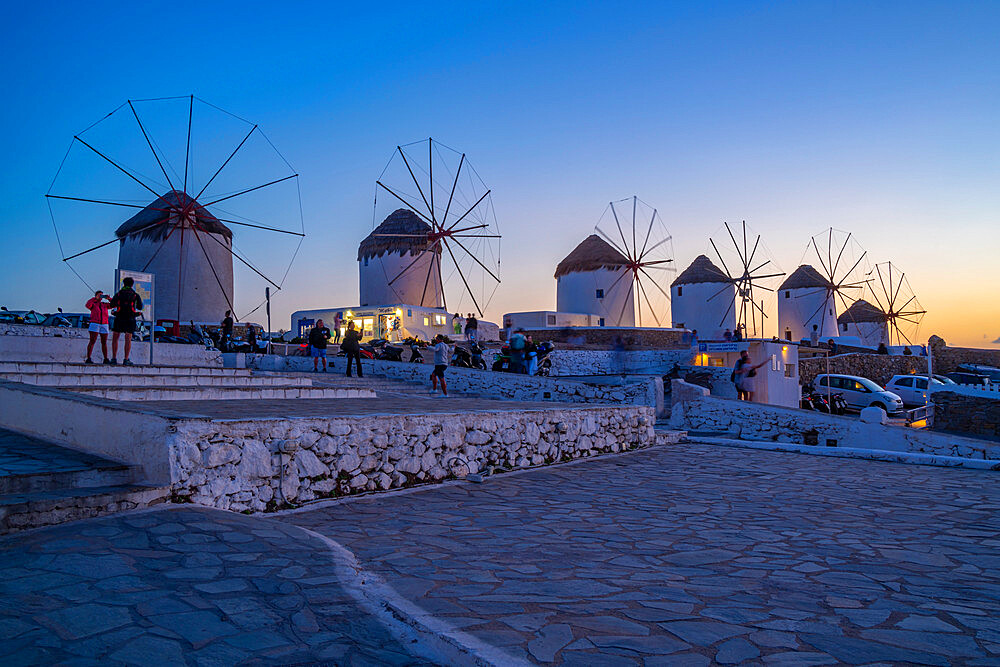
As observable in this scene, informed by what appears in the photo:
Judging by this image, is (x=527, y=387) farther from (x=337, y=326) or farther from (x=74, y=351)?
(x=337, y=326)

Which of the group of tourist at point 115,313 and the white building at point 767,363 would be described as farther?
the white building at point 767,363

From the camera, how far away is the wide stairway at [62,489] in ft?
10.3

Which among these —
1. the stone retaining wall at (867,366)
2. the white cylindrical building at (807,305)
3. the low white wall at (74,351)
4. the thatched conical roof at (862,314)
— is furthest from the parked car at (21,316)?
the thatched conical roof at (862,314)

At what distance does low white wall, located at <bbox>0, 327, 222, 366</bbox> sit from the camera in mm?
11000

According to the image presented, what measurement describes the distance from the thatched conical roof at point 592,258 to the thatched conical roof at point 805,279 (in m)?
15.8

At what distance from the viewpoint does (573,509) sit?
4.84m

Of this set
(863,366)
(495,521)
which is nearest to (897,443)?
(495,521)

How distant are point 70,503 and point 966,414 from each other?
833 inches

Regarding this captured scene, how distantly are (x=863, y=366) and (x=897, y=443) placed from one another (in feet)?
73.4

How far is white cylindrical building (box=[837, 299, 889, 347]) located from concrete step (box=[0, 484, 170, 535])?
56.1m

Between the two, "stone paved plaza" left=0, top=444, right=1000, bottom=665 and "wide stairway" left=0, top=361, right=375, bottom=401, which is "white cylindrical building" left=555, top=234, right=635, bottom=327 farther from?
"stone paved plaza" left=0, top=444, right=1000, bottom=665

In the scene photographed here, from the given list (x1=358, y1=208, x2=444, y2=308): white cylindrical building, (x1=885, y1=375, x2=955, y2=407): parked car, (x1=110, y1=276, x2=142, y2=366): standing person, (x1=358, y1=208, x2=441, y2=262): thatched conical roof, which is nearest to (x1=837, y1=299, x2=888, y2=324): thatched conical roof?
(x1=885, y1=375, x2=955, y2=407): parked car

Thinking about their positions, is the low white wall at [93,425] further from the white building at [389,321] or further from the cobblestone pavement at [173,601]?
the white building at [389,321]

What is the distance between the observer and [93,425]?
4414 millimetres
